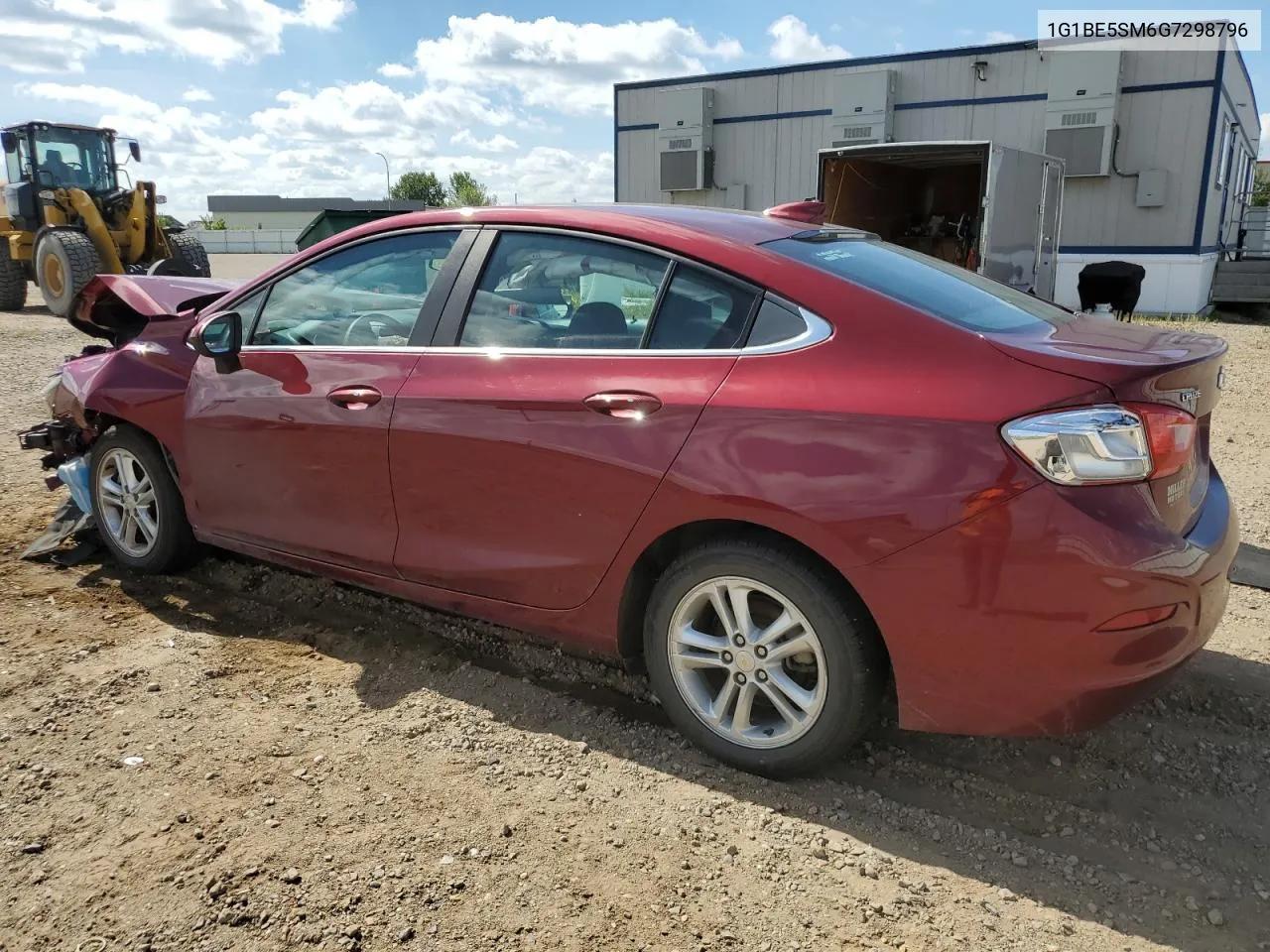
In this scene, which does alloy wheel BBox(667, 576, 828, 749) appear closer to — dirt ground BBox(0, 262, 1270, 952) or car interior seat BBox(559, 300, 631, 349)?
dirt ground BBox(0, 262, 1270, 952)

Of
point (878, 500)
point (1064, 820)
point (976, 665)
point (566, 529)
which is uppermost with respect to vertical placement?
point (878, 500)

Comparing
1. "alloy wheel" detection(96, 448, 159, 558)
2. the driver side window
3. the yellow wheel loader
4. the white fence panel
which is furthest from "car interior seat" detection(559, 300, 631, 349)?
the white fence panel

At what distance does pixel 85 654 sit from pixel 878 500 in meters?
3.01

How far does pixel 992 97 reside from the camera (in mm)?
18516

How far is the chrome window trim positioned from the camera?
263cm

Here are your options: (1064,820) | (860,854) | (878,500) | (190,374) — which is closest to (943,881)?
(860,854)

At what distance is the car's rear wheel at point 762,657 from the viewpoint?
2568 mm

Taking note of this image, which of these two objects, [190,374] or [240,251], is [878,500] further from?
[240,251]

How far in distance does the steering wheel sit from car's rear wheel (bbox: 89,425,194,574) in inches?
50.1

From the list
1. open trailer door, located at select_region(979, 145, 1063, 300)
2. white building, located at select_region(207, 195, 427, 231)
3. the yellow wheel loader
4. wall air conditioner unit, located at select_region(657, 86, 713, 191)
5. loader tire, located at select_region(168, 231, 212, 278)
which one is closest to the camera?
open trailer door, located at select_region(979, 145, 1063, 300)

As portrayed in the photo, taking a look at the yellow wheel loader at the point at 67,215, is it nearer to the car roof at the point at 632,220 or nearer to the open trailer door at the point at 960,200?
the open trailer door at the point at 960,200

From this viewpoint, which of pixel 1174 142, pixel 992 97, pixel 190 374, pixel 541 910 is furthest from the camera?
pixel 992 97

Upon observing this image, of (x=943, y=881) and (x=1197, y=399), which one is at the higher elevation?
(x=1197, y=399)

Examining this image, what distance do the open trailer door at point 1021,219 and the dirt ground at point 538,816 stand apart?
7.75m
